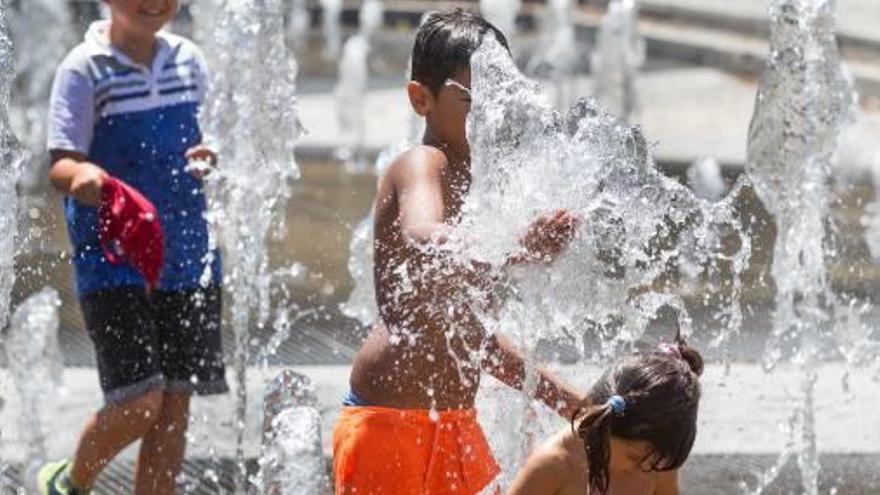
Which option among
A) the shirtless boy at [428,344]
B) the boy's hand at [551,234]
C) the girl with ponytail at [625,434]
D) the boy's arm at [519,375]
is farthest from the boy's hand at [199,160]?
the girl with ponytail at [625,434]

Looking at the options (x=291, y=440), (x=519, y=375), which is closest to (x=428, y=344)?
(x=519, y=375)

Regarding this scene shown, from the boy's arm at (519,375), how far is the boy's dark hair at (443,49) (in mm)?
464

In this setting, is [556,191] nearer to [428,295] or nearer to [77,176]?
[428,295]

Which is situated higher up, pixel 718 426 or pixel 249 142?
pixel 249 142

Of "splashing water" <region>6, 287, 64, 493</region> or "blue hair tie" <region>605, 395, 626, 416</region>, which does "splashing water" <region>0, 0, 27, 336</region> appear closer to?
"splashing water" <region>6, 287, 64, 493</region>

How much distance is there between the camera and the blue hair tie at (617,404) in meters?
3.07

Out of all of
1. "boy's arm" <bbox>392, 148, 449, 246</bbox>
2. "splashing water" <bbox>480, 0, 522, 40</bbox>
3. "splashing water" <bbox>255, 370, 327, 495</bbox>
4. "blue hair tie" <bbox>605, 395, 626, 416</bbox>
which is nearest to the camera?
"blue hair tie" <bbox>605, 395, 626, 416</bbox>

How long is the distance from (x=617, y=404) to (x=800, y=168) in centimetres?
402

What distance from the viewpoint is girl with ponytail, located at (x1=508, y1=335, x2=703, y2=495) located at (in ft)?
10.1

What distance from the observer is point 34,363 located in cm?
567

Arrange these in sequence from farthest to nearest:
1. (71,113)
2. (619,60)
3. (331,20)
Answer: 1. (331,20)
2. (619,60)
3. (71,113)

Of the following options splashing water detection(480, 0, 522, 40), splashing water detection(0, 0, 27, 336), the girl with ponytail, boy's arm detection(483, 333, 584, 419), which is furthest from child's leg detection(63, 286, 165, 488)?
splashing water detection(480, 0, 522, 40)

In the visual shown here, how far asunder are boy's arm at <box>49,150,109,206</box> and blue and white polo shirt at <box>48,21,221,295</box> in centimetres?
2

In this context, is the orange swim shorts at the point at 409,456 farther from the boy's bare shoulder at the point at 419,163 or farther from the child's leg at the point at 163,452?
the child's leg at the point at 163,452
